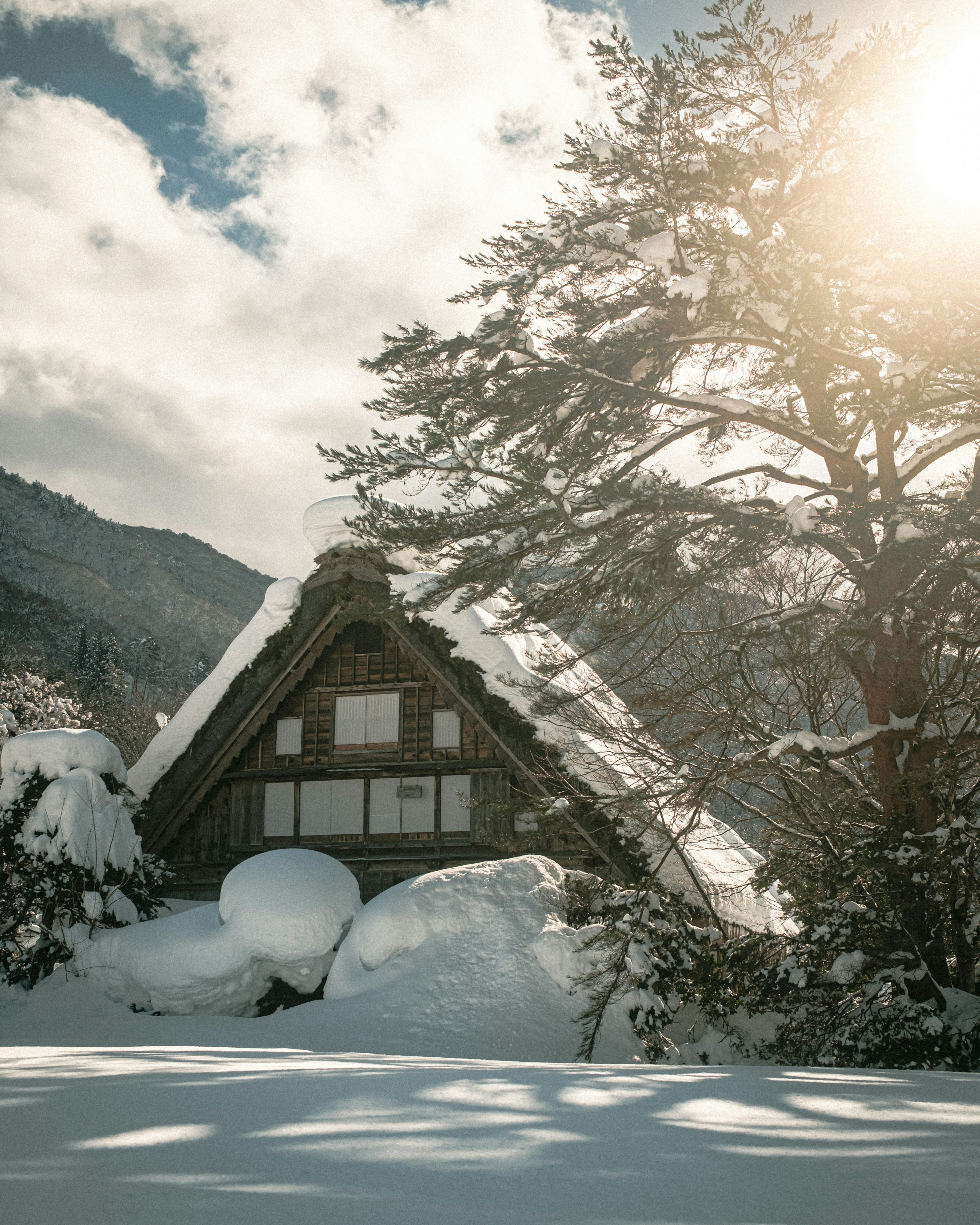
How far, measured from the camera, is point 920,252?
5766 millimetres

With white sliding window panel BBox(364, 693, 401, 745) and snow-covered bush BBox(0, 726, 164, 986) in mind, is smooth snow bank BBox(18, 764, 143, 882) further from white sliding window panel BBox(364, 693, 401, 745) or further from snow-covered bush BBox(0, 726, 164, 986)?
white sliding window panel BBox(364, 693, 401, 745)

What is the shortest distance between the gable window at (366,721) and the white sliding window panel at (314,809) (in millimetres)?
676

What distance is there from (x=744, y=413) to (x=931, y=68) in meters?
2.72

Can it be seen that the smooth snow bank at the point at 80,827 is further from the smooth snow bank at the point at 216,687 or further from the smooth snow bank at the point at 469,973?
the smooth snow bank at the point at 469,973

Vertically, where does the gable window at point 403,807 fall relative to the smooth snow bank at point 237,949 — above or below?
above

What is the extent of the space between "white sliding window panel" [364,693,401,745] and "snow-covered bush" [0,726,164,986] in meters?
3.29

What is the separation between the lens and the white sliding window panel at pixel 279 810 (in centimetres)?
1218

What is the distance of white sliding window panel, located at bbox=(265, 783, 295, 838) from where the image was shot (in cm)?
1218

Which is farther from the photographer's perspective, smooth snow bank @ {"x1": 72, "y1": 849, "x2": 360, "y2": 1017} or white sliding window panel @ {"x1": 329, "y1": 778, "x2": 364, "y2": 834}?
white sliding window panel @ {"x1": 329, "y1": 778, "x2": 364, "y2": 834}

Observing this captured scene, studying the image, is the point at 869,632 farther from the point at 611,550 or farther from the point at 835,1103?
the point at 835,1103

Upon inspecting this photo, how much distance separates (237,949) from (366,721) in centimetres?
430

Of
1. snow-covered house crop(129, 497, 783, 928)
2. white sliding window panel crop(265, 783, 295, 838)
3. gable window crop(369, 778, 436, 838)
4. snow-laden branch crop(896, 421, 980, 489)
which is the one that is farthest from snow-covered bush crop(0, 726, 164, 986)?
snow-laden branch crop(896, 421, 980, 489)

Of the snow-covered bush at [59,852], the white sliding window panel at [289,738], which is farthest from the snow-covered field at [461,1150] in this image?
the white sliding window panel at [289,738]

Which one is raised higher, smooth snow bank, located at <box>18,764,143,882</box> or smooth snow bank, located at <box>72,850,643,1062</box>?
smooth snow bank, located at <box>18,764,143,882</box>
